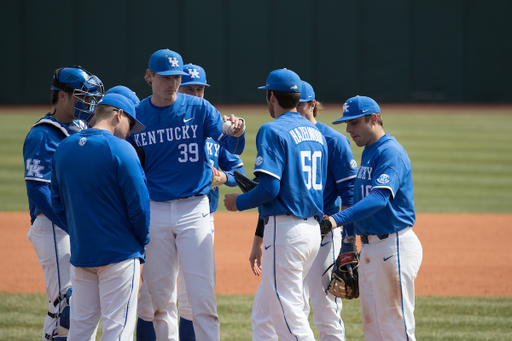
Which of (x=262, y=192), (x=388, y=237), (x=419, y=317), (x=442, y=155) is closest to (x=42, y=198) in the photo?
(x=262, y=192)

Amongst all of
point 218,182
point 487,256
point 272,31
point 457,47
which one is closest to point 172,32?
point 272,31

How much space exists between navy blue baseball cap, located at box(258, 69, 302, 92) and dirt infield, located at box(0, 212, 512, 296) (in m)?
3.70

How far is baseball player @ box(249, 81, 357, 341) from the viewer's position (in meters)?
4.14

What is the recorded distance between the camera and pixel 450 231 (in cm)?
995

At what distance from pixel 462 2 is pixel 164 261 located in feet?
86.3

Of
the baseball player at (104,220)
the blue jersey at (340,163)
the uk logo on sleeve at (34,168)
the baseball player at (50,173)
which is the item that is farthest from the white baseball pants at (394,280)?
the uk logo on sleeve at (34,168)

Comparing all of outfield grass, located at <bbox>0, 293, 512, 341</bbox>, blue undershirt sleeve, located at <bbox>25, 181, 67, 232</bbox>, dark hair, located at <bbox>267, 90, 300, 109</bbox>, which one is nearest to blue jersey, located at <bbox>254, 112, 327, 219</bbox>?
dark hair, located at <bbox>267, 90, 300, 109</bbox>

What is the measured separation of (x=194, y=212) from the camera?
396cm

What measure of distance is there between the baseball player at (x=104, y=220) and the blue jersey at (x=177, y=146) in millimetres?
760

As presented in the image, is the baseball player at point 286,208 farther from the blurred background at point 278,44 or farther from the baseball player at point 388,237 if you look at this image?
the blurred background at point 278,44

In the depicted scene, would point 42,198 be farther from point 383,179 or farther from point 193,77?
point 383,179

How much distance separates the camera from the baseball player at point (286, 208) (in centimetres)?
348

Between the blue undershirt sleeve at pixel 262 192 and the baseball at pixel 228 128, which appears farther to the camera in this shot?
the baseball at pixel 228 128

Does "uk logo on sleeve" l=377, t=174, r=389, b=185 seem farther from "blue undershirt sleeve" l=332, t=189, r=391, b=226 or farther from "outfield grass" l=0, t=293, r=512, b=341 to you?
"outfield grass" l=0, t=293, r=512, b=341
